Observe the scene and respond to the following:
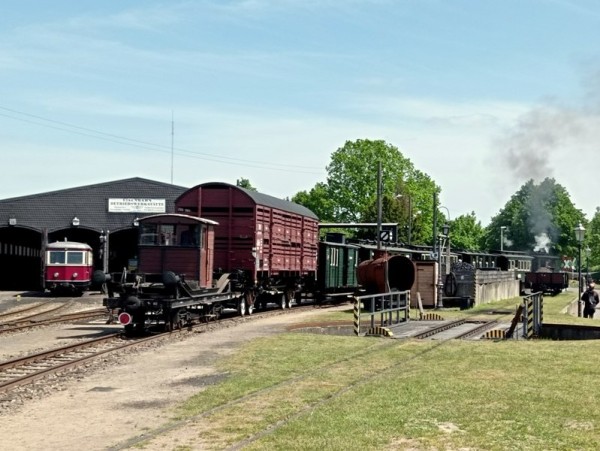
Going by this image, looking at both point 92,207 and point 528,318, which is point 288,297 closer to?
point 528,318

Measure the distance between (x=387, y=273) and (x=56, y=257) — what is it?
21346mm

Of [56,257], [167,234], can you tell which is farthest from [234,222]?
[56,257]

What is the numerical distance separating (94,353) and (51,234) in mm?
39957

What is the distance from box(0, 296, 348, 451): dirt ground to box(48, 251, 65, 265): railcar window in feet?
87.7

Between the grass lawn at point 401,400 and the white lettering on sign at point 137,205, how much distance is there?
120ft

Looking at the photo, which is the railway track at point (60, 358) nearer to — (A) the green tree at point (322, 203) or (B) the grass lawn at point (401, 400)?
(B) the grass lawn at point (401, 400)

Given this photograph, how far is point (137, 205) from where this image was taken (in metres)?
55.2

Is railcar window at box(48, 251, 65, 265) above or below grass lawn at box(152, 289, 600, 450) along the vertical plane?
above

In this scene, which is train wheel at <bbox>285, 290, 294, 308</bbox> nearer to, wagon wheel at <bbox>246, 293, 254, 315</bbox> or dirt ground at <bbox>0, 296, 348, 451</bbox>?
wagon wheel at <bbox>246, 293, 254, 315</bbox>

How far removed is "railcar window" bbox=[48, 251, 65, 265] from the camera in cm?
4519

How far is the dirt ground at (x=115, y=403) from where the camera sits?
10.5m

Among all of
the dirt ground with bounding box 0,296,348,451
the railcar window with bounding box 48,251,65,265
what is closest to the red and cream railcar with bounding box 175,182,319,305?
the dirt ground with bounding box 0,296,348,451

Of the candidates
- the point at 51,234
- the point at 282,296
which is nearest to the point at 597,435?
the point at 282,296

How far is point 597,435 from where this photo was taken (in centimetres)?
1018
